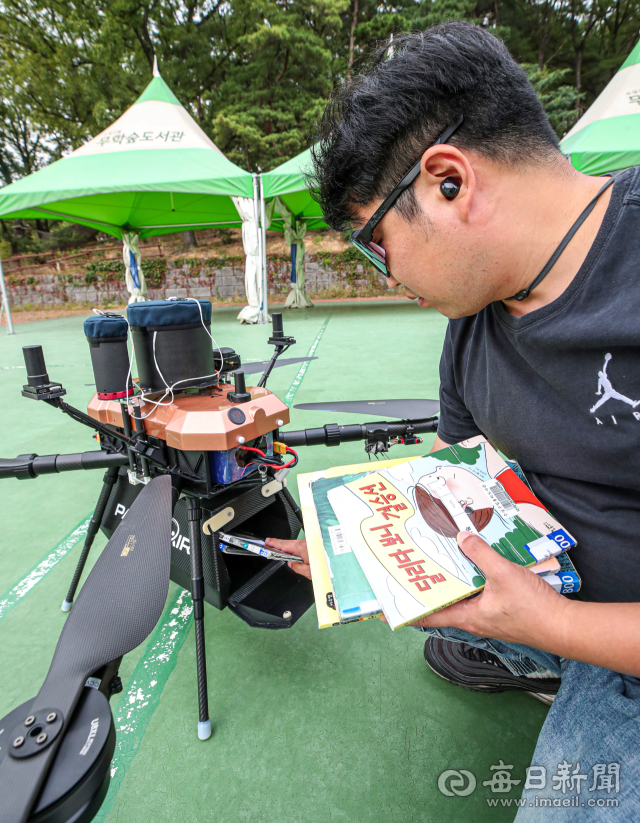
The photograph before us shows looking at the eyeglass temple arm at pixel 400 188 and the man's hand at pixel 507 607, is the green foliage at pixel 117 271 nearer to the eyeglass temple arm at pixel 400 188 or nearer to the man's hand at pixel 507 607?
the eyeglass temple arm at pixel 400 188

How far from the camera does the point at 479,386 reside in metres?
1.15

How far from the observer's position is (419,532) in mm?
970

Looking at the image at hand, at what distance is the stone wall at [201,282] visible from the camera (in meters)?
17.2

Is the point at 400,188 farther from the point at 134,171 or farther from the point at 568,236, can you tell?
the point at 134,171

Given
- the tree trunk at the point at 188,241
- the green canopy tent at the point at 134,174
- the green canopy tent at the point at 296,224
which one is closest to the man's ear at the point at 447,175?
the green canopy tent at the point at 134,174

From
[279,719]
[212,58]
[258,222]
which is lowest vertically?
[279,719]

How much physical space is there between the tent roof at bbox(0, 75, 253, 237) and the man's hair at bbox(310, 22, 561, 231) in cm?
831

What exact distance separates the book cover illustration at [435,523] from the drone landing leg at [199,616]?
405 mm

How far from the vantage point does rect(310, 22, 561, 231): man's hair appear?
81 cm

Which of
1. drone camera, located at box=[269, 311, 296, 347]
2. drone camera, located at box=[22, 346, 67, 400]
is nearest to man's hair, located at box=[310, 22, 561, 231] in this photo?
drone camera, located at box=[269, 311, 296, 347]

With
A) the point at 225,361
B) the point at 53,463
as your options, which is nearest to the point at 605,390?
the point at 225,361

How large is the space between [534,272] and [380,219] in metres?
0.33

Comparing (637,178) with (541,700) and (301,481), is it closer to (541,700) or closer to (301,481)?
(301,481)

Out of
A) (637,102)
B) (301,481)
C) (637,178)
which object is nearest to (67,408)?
(301,481)
